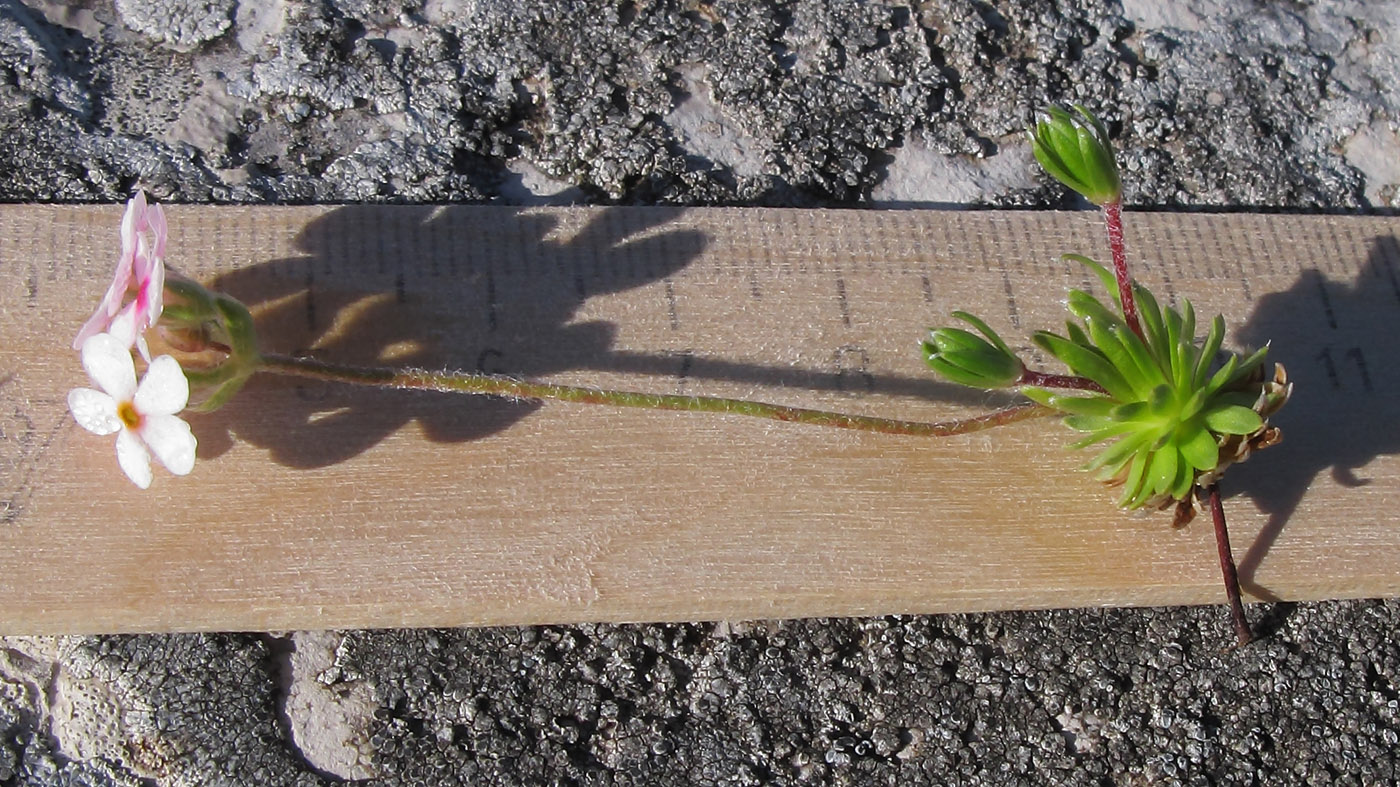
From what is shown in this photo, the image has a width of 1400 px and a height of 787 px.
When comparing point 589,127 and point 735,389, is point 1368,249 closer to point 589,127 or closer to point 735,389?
point 735,389

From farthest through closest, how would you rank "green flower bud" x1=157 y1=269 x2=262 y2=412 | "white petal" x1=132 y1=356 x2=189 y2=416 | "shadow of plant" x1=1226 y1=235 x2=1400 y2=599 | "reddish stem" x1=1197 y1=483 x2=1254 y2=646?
"shadow of plant" x1=1226 y1=235 x2=1400 y2=599
"reddish stem" x1=1197 y1=483 x2=1254 y2=646
"green flower bud" x1=157 y1=269 x2=262 y2=412
"white petal" x1=132 y1=356 x2=189 y2=416

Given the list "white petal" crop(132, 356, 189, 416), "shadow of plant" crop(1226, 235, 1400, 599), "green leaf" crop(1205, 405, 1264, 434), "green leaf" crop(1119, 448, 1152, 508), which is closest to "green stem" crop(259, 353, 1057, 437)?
"white petal" crop(132, 356, 189, 416)

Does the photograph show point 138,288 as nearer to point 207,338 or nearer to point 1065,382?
point 207,338

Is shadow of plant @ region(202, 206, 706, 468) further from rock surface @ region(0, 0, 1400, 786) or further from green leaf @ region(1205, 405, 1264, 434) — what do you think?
green leaf @ region(1205, 405, 1264, 434)

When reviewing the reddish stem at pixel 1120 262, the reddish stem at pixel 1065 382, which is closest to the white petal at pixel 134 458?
the reddish stem at pixel 1065 382

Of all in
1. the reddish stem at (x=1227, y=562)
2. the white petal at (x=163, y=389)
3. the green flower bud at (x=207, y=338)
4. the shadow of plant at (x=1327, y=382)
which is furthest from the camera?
the shadow of plant at (x=1327, y=382)

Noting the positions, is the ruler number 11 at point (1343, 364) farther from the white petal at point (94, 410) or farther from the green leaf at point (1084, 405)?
the white petal at point (94, 410)
